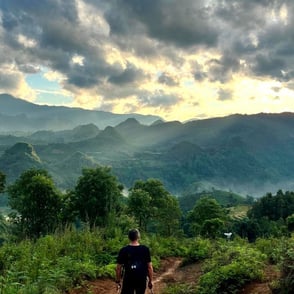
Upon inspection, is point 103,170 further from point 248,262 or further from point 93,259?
point 248,262

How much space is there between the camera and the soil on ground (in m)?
10.7

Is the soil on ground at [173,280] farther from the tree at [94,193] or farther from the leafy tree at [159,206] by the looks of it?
the leafy tree at [159,206]

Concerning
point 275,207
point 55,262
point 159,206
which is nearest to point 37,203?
point 159,206

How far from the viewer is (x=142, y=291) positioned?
8.20 meters

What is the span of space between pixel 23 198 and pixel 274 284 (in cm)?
4160

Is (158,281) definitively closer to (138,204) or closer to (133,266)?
(133,266)

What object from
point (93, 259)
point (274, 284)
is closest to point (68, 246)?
point (93, 259)

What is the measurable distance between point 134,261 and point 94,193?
132 feet

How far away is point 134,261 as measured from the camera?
318 inches

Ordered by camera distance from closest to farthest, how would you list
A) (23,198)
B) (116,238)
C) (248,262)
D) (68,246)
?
(248,262)
(68,246)
(116,238)
(23,198)

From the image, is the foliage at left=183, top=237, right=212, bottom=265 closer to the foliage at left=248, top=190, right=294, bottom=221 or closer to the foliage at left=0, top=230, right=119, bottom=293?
the foliage at left=0, top=230, right=119, bottom=293

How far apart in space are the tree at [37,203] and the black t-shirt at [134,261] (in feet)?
132

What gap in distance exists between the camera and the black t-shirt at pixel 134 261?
26.5ft

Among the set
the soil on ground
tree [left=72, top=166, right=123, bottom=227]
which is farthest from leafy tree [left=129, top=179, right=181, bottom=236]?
the soil on ground
